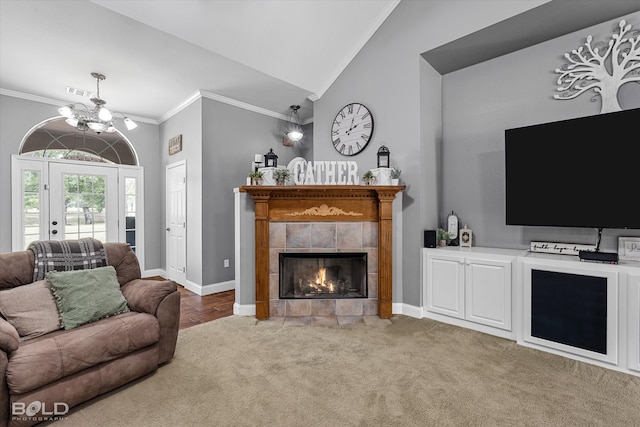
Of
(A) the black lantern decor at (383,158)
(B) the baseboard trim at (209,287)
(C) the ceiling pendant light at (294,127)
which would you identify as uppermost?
(C) the ceiling pendant light at (294,127)

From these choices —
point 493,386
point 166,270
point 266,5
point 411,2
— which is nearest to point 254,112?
point 266,5

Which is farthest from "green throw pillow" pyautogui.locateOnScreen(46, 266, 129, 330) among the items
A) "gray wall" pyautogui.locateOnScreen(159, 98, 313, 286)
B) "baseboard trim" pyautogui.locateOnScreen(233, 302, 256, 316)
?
"gray wall" pyautogui.locateOnScreen(159, 98, 313, 286)

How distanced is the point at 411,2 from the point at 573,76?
1791mm

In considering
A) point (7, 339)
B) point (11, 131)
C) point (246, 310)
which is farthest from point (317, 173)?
point (11, 131)

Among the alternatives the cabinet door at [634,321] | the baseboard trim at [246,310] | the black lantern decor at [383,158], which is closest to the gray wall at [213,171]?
the baseboard trim at [246,310]

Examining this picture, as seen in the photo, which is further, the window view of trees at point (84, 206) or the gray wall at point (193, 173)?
the window view of trees at point (84, 206)

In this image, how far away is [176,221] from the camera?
4969mm

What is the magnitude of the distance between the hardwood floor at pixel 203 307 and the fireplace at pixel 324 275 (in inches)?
33.3

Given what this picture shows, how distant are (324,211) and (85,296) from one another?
7.05 ft

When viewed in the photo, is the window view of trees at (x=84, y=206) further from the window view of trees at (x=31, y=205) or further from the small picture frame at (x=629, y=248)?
the small picture frame at (x=629, y=248)

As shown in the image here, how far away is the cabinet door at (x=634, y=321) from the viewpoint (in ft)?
6.95

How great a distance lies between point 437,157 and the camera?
11.6 ft

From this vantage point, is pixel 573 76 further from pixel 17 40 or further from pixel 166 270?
pixel 166 270

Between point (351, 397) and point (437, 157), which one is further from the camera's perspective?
point (437, 157)
